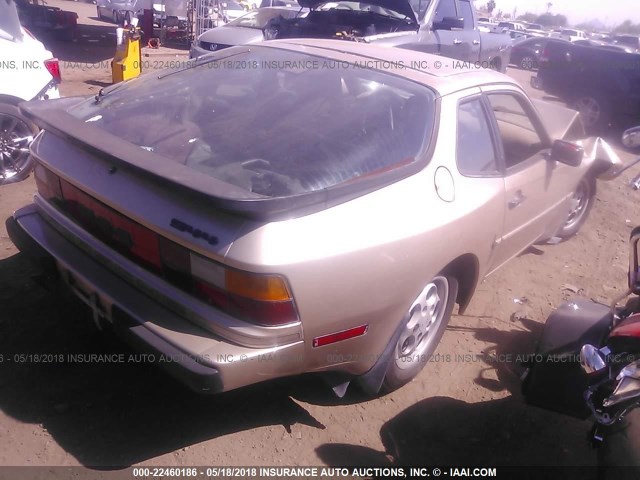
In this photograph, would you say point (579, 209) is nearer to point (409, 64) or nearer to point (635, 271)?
point (635, 271)

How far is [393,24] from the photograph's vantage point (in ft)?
26.3

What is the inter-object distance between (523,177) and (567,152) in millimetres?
374

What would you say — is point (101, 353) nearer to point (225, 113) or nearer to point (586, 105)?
point (225, 113)

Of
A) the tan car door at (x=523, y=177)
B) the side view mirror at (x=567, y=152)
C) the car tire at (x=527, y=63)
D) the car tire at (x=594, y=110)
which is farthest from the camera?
the car tire at (x=527, y=63)

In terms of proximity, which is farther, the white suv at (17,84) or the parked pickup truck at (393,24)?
the parked pickup truck at (393,24)

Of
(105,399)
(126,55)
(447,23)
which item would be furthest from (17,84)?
(447,23)

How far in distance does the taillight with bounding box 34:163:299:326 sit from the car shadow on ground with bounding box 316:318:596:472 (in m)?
0.91

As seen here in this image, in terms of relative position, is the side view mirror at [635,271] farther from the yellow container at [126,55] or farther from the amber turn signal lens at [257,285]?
the yellow container at [126,55]

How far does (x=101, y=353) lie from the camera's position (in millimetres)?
2908

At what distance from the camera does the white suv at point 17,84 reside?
4555mm

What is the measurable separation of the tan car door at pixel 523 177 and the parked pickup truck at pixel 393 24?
13.1 ft

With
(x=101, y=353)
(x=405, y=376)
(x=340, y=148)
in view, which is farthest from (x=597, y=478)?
(x=101, y=353)

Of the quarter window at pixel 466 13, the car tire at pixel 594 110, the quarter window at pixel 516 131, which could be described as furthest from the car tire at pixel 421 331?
the car tire at pixel 594 110

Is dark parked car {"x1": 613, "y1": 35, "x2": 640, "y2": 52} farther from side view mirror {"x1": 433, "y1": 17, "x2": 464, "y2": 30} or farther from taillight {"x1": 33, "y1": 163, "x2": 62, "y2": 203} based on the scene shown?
taillight {"x1": 33, "y1": 163, "x2": 62, "y2": 203}
